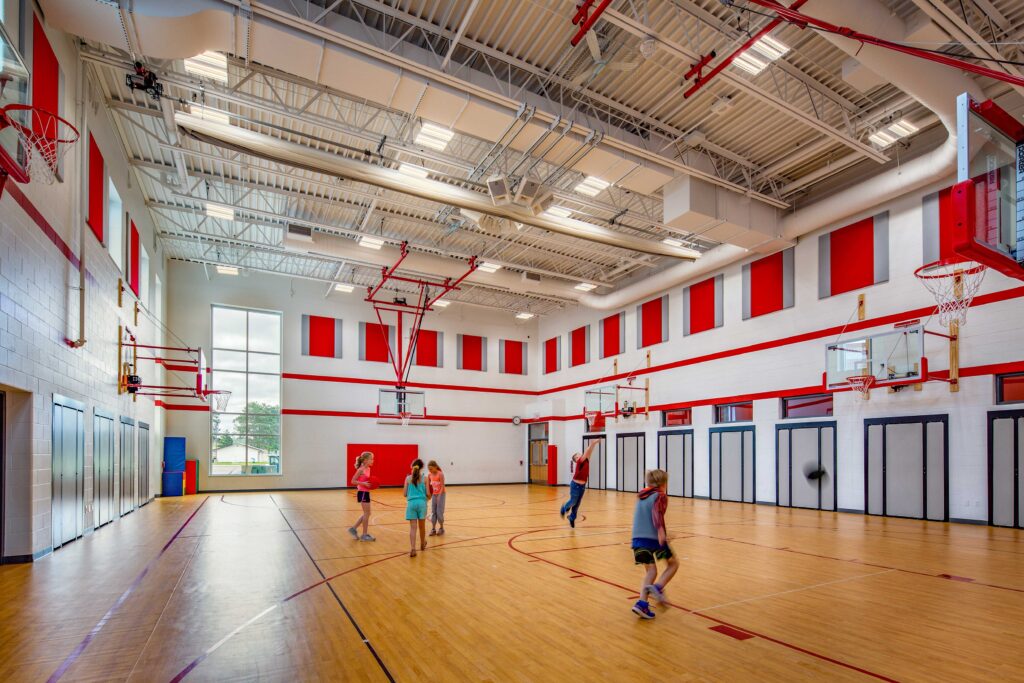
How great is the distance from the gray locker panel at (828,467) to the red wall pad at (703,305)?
5592mm

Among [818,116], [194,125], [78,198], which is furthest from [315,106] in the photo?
[818,116]

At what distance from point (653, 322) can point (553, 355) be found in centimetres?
840

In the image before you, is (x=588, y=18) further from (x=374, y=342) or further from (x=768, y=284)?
(x=374, y=342)

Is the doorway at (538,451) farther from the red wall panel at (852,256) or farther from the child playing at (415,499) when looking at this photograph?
the child playing at (415,499)

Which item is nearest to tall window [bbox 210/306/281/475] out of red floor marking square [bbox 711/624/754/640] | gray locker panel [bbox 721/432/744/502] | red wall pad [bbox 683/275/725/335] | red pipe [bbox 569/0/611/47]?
red wall pad [bbox 683/275/725/335]

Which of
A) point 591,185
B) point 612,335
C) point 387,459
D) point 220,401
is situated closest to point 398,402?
point 387,459

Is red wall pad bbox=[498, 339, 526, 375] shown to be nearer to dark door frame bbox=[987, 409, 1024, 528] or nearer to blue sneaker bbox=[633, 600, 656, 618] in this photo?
dark door frame bbox=[987, 409, 1024, 528]

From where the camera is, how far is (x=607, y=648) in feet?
16.8

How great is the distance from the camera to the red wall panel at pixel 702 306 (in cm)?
2144

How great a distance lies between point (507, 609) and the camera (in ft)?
20.9

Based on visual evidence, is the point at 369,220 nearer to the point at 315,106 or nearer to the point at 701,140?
the point at 315,106

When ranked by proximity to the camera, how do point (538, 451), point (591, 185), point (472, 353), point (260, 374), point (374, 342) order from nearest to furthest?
point (591, 185) < point (260, 374) < point (374, 342) < point (472, 353) < point (538, 451)

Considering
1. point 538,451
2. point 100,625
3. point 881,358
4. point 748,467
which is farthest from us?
point 538,451

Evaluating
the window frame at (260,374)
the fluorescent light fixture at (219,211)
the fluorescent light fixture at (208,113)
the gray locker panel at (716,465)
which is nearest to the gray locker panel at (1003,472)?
the gray locker panel at (716,465)
